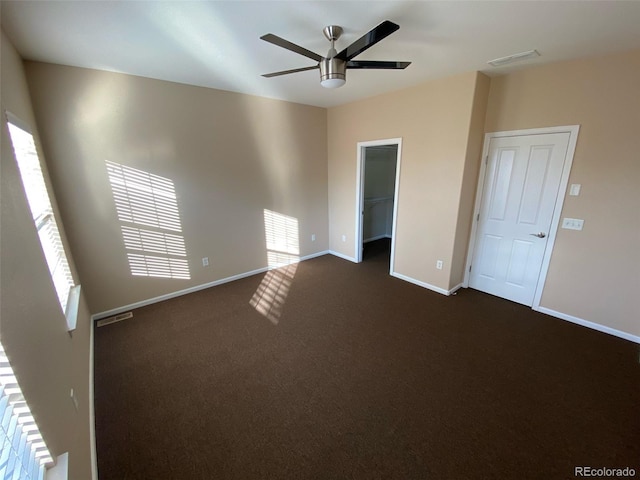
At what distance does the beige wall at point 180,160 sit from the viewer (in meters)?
2.54

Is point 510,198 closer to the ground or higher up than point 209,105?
closer to the ground

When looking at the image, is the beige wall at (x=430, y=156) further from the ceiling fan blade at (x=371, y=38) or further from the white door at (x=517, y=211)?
the ceiling fan blade at (x=371, y=38)

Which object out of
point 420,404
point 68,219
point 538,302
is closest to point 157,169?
point 68,219

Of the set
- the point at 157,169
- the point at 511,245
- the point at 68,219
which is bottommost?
the point at 511,245

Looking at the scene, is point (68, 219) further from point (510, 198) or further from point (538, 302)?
point (538, 302)

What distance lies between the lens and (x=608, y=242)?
2521mm

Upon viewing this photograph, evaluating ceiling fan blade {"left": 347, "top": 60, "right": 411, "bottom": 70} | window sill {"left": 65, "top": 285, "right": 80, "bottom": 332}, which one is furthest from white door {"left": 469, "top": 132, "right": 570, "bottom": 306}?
window sill {"left": 65, "top": 285, "right": 80, "bottom": 332}

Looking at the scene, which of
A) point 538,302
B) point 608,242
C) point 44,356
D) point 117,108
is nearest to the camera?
point 44,356

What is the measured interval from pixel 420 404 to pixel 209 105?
3.83 meters

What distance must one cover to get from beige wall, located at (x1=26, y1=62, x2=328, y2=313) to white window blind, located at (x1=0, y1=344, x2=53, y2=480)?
2.45m

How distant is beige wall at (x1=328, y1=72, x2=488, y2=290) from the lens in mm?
2941
